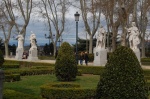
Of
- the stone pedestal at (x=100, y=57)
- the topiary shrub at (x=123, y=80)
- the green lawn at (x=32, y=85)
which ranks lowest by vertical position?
the green lawn at (x=32, y=85)

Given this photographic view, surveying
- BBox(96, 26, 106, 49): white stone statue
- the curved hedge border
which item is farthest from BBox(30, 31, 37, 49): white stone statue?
the curved hedge border

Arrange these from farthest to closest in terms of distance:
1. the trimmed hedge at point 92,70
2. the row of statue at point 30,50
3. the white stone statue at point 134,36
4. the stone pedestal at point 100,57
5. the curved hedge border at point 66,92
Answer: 1. the row of statue at point 30,50
2. the stone pedestal at point 100,57
3. the white stone statue at point 134,36
4. the trimmed hedge at point 92,70
5. the curved hedge border at point 66,92

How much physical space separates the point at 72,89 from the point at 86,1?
30.1m

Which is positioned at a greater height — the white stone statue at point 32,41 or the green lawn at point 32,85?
the white stone statue at point 32,41

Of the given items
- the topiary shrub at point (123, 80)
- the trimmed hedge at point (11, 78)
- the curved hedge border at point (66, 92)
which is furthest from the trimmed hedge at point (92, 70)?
the topiary shrub at point (123, 80)

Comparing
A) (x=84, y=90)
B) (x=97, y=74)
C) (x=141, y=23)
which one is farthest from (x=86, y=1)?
(x=84, y=90)

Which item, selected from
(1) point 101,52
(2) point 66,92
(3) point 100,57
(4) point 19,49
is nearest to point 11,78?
(2) point 66,92

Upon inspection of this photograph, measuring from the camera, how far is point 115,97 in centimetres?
820

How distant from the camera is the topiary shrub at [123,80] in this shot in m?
8.16

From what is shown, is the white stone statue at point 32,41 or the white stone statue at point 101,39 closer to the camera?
the white stone statue at point 101,39

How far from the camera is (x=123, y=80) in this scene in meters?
8.16

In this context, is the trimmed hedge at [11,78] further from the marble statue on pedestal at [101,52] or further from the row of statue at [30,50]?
the row of statue at [30,50]

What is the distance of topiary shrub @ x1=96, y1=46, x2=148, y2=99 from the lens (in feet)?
26.8

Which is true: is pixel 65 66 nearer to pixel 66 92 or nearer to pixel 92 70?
pixel 92 70
